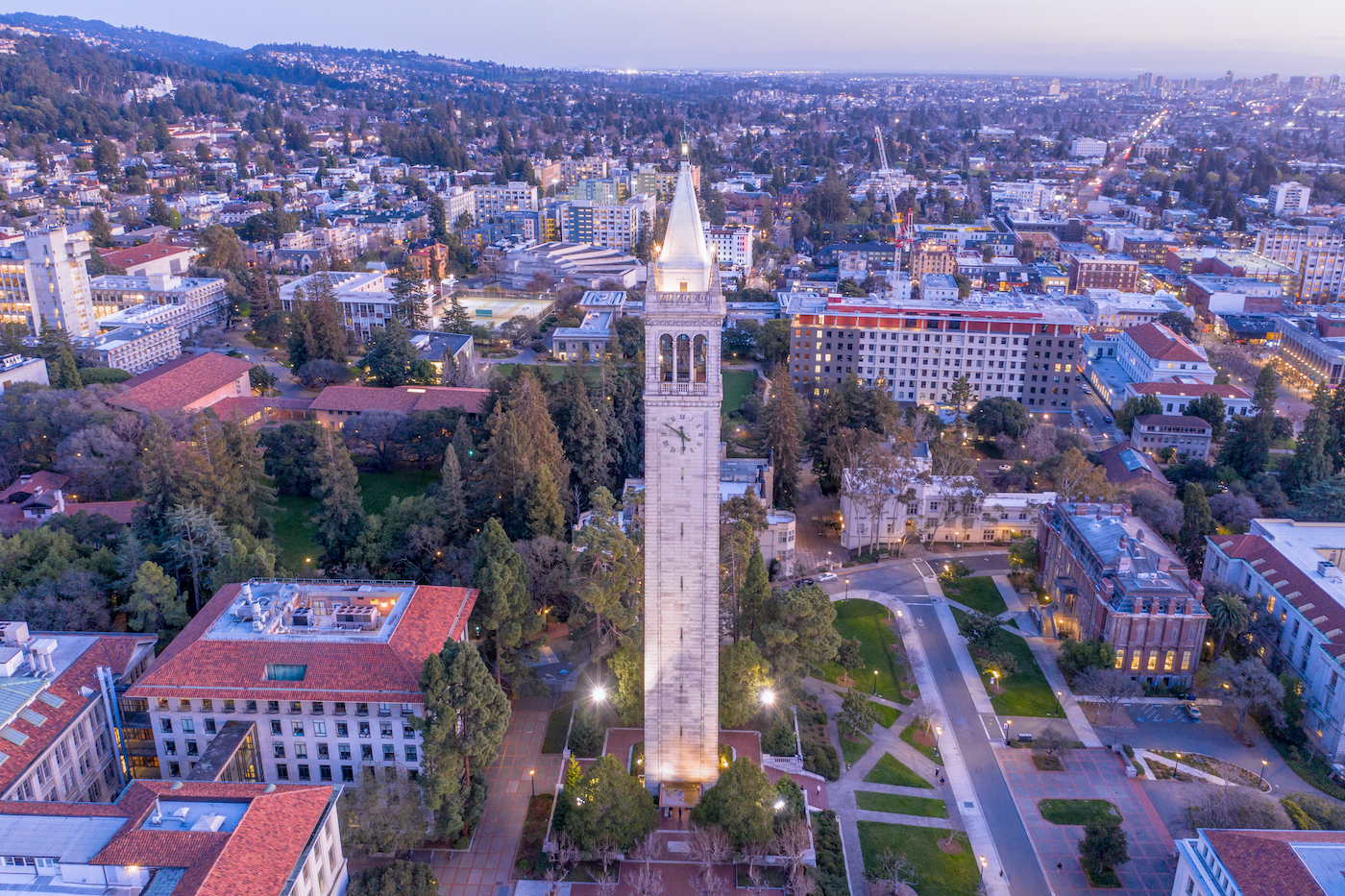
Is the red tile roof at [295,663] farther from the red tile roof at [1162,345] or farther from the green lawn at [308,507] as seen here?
the red tile roof at [1162,345]

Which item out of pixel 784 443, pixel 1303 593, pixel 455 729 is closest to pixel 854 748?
pixel 455 729

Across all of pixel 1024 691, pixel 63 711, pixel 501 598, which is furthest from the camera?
pixel 1024 691

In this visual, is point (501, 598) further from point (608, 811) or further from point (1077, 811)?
point (1077, 811)

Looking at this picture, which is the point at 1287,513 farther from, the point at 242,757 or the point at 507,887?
the point at 242,757

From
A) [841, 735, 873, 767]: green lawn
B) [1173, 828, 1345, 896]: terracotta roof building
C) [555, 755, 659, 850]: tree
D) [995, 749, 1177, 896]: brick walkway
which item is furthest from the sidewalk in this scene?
[555, 755, 659, 850]: tree

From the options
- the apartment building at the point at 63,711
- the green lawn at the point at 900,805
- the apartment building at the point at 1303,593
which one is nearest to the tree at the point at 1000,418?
the apartment building at the point at 1303,593

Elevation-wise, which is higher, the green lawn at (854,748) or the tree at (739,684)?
the tree at (739,684)

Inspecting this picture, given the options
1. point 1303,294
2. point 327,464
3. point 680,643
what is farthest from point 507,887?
point 1303,294
